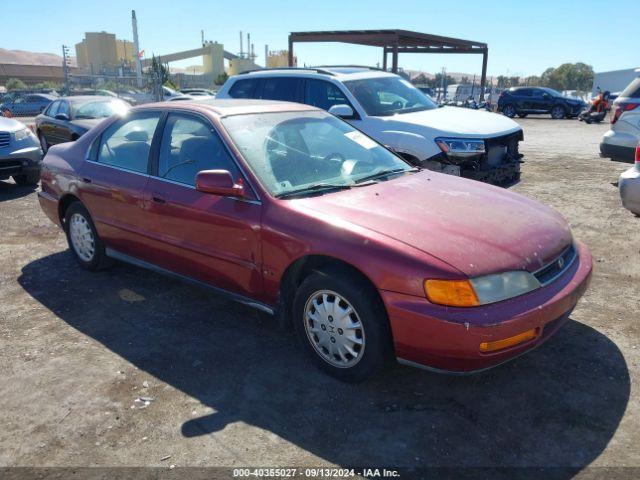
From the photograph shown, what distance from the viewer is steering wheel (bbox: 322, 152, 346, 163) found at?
3879mm

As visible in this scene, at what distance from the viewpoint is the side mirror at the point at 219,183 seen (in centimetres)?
335

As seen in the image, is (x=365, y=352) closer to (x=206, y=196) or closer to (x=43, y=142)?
(x=206, y=196)

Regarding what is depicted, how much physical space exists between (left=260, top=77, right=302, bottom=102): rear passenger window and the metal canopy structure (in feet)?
30.3

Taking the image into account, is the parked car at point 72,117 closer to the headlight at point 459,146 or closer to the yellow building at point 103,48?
the headlight at point 459,146

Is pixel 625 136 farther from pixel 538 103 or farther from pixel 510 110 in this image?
pixel 510 110

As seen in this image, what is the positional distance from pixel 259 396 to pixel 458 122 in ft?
16.7

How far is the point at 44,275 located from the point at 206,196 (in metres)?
2.39

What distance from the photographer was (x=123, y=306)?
14.2 ft

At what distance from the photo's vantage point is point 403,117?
6.97 meters

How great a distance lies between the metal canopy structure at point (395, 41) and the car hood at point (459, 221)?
1368 centimetres

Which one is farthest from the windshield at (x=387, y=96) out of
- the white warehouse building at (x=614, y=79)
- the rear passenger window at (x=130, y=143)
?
the white warehouse building at (x=614, y=79)

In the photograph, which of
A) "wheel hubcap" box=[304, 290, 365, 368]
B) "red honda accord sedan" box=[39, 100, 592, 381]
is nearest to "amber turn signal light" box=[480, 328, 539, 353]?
"red honda accord sedan" box=[39, 100, 592, 381]

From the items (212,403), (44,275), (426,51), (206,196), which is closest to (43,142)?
(44,275)

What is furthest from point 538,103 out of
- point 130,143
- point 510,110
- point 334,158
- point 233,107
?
point 130,143
